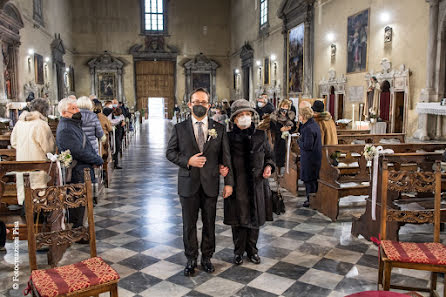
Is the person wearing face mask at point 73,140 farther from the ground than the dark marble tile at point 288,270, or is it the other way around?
the person wearing face mask at point 73,140

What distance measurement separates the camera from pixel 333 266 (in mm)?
4344

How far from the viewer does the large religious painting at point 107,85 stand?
3092 cm

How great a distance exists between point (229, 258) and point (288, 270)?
688mm

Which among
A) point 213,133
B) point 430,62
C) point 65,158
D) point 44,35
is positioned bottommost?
point 65,158

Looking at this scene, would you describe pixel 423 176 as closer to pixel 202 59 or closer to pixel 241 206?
pixel 241 206

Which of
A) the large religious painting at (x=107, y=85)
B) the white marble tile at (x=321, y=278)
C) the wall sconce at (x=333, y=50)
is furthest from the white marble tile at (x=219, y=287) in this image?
the large religious painting at (x=107, y=85)

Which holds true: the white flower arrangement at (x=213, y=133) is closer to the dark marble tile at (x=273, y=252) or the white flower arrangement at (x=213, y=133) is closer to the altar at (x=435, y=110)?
the dark marble tile at (x=273, y=252)

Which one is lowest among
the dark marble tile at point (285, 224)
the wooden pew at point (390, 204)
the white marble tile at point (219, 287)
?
the white marble tile at point (219, 287)

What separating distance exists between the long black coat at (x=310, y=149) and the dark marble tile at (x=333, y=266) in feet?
7.37

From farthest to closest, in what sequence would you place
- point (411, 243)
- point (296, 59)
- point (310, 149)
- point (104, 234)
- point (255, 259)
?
point (296, 59) < point (310, 149) < point (104, 234) < point (255, 259) < point (411, 243)

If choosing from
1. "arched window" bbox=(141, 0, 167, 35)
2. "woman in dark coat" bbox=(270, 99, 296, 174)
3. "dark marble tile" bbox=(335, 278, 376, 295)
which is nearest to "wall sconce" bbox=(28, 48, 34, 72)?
"arched window" bbox=(141, 0, 167, 35)

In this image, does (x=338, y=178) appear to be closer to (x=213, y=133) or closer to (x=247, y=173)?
(x=247, y=173)

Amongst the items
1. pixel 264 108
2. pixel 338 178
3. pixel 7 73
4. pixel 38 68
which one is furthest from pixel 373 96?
pixel 38 68

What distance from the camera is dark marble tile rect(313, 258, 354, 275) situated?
167 inches
